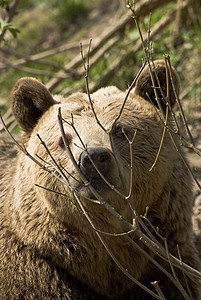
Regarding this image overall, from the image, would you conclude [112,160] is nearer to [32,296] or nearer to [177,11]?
[32,296]

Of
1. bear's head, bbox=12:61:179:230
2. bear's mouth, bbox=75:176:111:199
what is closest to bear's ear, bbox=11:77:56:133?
bear's head, bbox=12:61:179:230

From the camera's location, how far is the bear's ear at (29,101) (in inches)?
143

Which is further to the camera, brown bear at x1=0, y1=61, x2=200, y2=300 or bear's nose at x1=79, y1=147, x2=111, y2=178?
brown bear at x1=0, y1=61, x2=200, y2=300

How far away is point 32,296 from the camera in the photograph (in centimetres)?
341

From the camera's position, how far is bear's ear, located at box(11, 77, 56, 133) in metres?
3.62

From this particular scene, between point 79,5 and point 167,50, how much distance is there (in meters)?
4.18

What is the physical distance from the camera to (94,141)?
2.95 m

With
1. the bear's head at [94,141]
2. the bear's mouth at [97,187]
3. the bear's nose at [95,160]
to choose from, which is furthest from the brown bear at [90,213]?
the bear's nose at [95,160]

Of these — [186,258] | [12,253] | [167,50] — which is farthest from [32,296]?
[167,50]

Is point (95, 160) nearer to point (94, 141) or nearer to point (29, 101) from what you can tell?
point (94, 141)

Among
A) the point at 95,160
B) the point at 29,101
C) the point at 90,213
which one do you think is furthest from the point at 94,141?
the point at 29,101

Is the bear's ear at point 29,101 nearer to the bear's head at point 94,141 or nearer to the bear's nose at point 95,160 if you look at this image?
the bear's head at point 94,141

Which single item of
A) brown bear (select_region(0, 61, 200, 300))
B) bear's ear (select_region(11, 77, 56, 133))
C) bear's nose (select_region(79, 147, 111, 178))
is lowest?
brown bear (select_region(0, 61, 200, 300))

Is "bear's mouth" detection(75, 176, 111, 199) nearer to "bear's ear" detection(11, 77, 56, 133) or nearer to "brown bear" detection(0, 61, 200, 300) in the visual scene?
"brown bear" detection(0, 61, 200, 300)
